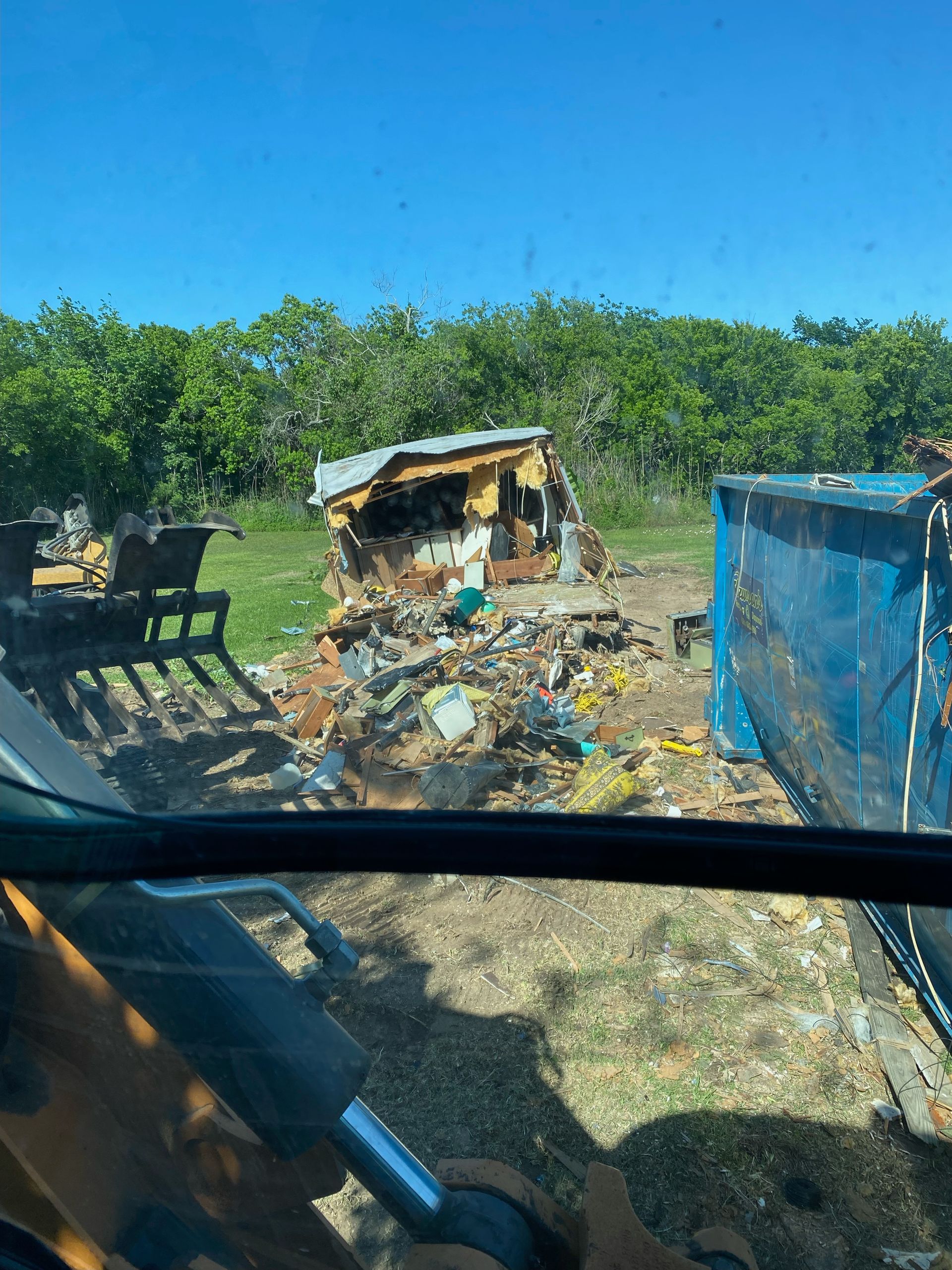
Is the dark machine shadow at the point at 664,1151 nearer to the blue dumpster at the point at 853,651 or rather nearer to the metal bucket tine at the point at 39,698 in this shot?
the blue dumpster at the point at 853,651

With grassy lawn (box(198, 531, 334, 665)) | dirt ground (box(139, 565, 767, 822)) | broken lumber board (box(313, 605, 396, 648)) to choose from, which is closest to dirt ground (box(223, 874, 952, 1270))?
dirt ground (box(139, 565, 767, 822))

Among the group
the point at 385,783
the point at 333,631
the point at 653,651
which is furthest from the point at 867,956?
the point at 333,631

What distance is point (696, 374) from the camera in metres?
26.8

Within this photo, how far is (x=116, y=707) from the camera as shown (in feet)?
22.1

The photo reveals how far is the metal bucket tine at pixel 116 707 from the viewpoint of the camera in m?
6.62

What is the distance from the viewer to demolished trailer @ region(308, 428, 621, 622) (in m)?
13.4

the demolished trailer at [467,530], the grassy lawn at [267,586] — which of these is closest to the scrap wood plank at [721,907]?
the grassy lawn at [267,586]

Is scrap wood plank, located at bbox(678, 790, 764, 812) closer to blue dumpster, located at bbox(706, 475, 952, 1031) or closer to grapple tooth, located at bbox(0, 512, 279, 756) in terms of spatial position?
blue dumpster, located at bbox(706, 475, 952, 1031)

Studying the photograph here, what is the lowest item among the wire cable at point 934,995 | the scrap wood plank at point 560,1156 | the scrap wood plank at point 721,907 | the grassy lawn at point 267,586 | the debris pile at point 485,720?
the grassy lawn at point 267,586

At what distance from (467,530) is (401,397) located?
36.7 ft

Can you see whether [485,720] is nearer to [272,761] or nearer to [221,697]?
[272,761]

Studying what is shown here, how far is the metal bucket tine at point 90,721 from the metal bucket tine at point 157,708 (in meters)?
0.41

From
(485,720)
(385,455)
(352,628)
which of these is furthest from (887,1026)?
(385,455)

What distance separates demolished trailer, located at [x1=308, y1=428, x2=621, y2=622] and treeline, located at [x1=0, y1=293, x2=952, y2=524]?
8.33 meters
